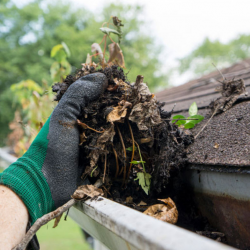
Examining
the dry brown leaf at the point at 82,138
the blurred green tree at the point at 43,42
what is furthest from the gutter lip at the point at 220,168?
the blurred green tree at the point at 43,42

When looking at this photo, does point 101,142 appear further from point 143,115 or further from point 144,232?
point 144,232

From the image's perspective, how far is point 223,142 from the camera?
833mm

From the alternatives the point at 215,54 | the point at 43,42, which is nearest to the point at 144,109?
the point at 43,42

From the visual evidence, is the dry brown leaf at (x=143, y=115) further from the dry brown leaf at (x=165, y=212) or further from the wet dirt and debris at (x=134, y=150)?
the dry brown leaf at (x=165, y=212)

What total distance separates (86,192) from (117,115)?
299 mm

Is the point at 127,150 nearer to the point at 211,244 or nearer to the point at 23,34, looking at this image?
the point at 211,244

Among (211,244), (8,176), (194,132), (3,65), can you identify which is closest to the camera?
(211,244)

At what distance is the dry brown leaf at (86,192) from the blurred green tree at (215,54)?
23045 mm

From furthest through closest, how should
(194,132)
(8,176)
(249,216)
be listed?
(194,132) → (8,176) → (249,216)

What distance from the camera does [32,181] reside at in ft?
2.72

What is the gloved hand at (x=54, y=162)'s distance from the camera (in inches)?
32.3

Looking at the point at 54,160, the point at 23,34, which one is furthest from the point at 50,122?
the point at 23,34

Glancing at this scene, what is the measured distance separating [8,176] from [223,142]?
77 cm

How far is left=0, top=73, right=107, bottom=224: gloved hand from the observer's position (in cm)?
82
